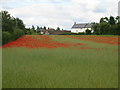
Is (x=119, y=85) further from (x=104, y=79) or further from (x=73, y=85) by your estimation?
(x=73, y=85)

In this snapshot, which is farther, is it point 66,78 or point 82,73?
point 82,73

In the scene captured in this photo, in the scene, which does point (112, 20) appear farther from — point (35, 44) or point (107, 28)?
point (35, 44)

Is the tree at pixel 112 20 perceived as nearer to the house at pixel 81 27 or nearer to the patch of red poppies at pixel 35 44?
the house at pixel 81 27

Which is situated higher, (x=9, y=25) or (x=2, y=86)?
(x=9, y=25)

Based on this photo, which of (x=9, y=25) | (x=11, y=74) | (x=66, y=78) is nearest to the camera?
(x=66, y=78)

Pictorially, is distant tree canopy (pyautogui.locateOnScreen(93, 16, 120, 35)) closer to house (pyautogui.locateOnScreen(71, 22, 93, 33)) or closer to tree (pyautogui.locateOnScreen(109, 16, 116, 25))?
tree (pyautogui.locateOnScreen(109, 16, 116, 25))

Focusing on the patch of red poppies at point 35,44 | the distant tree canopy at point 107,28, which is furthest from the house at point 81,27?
the patch of red poppies at point 35,44

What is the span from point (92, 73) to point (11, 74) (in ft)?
9.38

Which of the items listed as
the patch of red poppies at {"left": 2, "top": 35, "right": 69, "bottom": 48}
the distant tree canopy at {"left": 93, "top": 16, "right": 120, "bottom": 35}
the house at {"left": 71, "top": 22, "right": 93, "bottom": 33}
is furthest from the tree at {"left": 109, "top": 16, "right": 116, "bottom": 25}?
the patch of red poppies at {"left": 2, "top": 35, "right": 69, "bottom": 48}

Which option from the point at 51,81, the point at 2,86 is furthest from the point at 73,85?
the point at 2,86

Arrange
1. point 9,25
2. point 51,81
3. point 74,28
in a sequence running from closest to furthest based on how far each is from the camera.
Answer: point 51,81 < point 9,25 < point 74,28

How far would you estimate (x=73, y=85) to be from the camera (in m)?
5.01

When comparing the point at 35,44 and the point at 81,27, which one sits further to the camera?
the point at 81,27

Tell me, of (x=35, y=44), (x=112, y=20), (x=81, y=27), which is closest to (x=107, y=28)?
(x=112, y=20)
